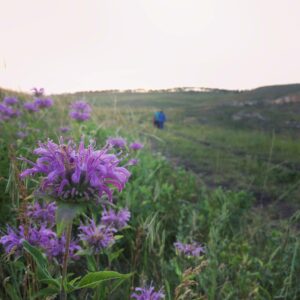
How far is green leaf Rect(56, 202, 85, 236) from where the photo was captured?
3.69 feet

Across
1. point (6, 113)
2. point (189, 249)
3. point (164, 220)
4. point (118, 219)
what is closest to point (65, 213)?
point (118, 219)

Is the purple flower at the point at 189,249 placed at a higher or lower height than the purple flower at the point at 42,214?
lower

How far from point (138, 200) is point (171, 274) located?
1074mm

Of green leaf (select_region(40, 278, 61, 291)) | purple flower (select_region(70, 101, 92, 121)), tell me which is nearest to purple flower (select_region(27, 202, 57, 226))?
green leaf (select_region(40, 278, 61, 291))

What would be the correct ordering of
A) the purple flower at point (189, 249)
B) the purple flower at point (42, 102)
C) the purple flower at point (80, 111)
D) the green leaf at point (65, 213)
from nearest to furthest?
the green leaf at point (65, 213) < the purple flower at point (189, 249) < the purple flower at point (80, 111) < the purple flower at point (42, 102)

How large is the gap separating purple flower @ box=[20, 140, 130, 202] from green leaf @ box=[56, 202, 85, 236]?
27mm

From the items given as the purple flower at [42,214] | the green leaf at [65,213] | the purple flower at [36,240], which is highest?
the green leaf at [65,213]

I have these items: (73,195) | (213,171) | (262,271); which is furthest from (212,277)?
(213,171)

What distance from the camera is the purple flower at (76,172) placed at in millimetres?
1213

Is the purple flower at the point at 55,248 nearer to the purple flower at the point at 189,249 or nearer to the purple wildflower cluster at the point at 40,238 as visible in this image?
the purple wildflower cluster at the point at 40,238

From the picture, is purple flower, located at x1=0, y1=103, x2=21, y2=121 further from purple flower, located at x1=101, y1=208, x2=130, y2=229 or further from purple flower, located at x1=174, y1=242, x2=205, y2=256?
purple flower, located at x1=174, y1=242, x2=205, y2=256

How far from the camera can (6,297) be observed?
197cm

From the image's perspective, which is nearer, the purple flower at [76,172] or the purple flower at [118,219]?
the purple flower at [76,172]

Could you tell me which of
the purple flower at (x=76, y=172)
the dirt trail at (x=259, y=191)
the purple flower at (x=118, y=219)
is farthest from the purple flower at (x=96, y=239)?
the dirt trail at (x=259, y=191)
